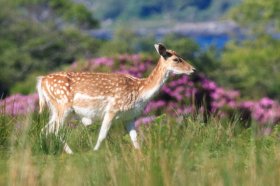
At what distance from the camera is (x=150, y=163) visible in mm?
8734

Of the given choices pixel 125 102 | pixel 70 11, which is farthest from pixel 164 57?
pixel 70 11

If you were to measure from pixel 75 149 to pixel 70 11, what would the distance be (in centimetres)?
8122

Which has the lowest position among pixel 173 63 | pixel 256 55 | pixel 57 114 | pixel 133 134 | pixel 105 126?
pixel 256 55

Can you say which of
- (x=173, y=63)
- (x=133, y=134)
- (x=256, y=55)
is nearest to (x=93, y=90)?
(x=133, y=134)

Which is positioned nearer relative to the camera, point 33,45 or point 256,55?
point 256,55

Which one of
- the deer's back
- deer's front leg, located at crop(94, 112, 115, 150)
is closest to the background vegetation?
deer's front leg, located at crop(94, 112, 115, 150)

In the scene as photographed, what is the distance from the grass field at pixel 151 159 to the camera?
821 centimetres

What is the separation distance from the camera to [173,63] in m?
13.7

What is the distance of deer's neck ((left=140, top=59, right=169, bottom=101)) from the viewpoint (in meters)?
13.2

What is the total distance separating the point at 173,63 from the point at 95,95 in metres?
1.27

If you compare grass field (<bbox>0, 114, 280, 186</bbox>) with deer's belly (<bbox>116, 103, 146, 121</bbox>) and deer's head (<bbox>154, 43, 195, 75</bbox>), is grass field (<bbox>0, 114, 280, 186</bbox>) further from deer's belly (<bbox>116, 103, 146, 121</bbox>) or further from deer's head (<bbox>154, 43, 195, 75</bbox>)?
deer's head (<bbox>154, 43, 195, 75</bbox>)

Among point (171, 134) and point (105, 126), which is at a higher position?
point (171, 134)

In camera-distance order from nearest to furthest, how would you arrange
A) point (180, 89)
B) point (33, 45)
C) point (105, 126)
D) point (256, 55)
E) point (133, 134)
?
point (133, 134)
point (105, 126)
point (180, 89)
point (256, 55)
point (33, 45)

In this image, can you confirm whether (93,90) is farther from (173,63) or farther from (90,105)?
(173,63)
